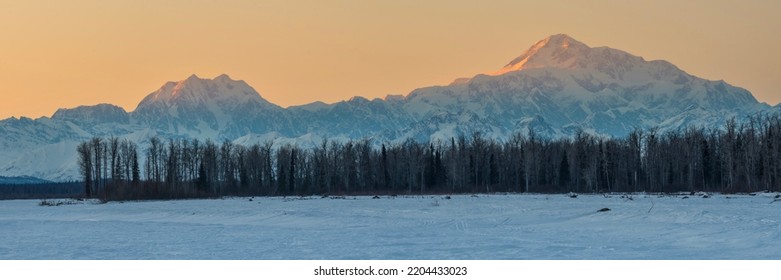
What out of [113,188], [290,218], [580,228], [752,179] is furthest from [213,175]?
[580,228]

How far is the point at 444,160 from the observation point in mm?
171000

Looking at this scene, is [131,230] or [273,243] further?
[131,230]

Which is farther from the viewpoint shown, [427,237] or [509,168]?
[509,168]

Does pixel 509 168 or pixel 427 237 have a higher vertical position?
pixel 509 168

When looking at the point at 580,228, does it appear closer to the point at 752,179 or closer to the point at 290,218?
the point at 290,218

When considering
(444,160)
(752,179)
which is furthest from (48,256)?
(444,160)

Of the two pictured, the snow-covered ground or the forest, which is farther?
the forest

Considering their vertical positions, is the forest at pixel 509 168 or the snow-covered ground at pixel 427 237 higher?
the forest at pixel 509 168

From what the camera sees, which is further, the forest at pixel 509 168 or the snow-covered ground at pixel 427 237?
the forest at pixel 509 168

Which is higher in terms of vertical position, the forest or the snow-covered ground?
the forest

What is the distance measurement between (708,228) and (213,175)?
5158 inches
